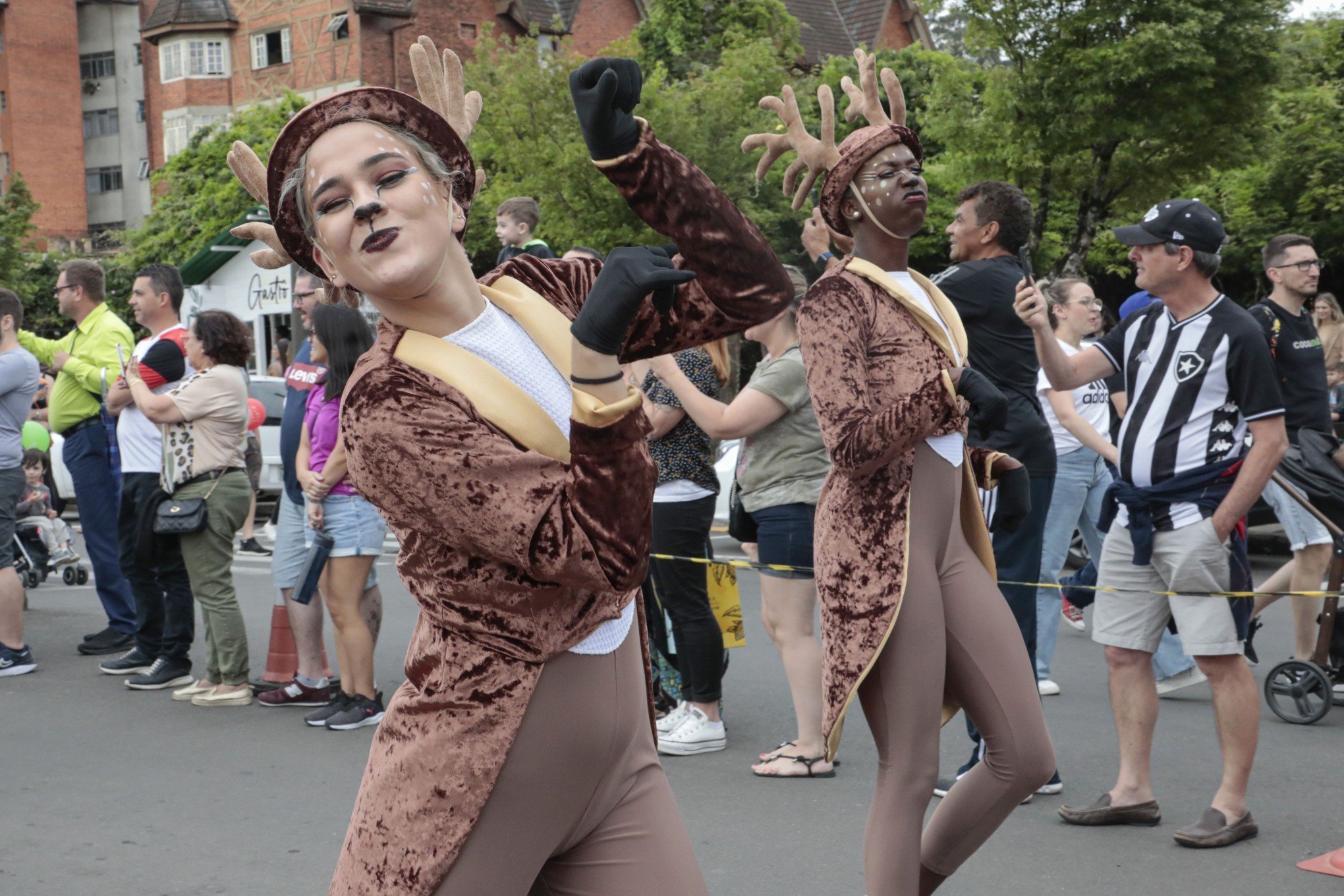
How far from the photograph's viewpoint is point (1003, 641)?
338 centimetres

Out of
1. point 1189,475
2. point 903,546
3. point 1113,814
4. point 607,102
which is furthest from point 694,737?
point 607,102

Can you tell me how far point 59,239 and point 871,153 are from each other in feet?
186

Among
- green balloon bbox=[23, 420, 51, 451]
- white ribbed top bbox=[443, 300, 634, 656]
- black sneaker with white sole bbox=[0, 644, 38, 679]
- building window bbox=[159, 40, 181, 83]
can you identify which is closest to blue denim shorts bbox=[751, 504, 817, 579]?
white ribbed top bbox=[443, 300, 634, 656]

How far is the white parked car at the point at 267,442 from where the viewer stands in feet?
50.9

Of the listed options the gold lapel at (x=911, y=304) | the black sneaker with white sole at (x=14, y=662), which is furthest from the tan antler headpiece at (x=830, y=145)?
the black sneaker with white sole at (x=14, y=662)

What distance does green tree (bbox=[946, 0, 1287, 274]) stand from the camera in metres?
18.2

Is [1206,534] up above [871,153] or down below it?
below

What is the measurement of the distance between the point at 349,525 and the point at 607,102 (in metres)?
4.59

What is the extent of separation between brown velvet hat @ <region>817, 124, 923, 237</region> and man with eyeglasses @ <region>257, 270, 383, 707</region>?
346 centimetres

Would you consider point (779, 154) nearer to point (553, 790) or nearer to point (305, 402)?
point (553, 790)

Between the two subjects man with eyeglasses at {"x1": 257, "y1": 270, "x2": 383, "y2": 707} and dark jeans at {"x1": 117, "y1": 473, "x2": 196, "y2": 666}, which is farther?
dark jeans at {"x1": 117, "y1": 473, "x2": 196, "y2": 666}

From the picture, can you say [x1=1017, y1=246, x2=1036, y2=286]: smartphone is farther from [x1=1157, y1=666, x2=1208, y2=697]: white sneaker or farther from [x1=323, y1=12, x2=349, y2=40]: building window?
[x1=323, y1=12, x2=349, y2=40]: building window

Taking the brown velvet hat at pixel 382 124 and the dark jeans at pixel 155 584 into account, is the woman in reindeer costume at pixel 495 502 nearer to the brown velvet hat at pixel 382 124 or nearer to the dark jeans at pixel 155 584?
the brown velvet hat at pixel 382 124

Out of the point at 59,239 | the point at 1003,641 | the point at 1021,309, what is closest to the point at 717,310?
the point at 1003,641
